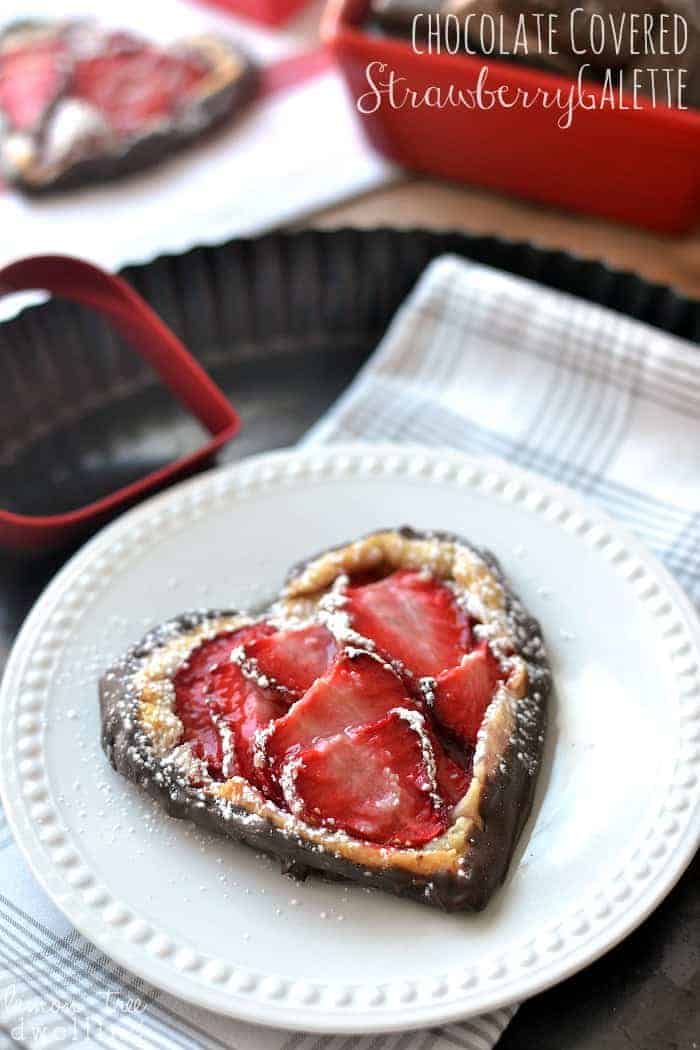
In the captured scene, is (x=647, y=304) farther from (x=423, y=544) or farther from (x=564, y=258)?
(x=423, y=544)

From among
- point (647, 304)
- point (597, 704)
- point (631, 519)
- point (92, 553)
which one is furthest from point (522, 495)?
point (92, 553)

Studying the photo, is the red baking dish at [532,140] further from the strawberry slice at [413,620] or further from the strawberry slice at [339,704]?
the strawberry slice at [339,704]

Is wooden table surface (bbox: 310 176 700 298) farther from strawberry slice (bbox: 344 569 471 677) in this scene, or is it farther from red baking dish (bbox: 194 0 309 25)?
strawberry slice (bbox: 344 569 471 677)

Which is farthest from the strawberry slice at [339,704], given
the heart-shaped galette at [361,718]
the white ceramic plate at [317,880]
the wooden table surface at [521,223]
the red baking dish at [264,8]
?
the red baking dish at [264,8]

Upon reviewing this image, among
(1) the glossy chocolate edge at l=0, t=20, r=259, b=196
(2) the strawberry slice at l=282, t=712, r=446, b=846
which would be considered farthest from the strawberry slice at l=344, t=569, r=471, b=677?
(1) the glossy chocolate edge at l=0, t=20, r=259, b=196

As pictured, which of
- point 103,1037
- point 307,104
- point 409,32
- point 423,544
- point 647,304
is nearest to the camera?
point 103,1037
